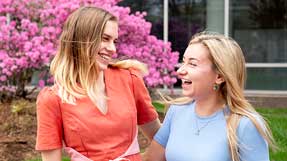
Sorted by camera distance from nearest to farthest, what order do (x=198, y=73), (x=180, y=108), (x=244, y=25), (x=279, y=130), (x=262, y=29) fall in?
(x=198, y=73), (x=180, y=108), (x=279, y=130), (x=262, y=29), (x=244, y=25)

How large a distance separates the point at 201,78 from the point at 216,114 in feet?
0.57

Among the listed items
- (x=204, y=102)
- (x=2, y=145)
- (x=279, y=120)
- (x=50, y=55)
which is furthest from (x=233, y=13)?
(x=204, y=102)

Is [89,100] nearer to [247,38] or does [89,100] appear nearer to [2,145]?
[2,145]

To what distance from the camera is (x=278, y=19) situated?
1144cm

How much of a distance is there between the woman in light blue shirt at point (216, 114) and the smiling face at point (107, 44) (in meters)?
0.32

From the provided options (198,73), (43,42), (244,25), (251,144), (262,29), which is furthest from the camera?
(244,25)

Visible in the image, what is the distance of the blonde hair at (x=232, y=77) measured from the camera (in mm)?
2150

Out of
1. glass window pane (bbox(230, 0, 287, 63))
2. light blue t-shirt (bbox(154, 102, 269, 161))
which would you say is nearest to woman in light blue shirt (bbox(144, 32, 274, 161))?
light blue t-shirt (bbox(154, 102, 269, 161))

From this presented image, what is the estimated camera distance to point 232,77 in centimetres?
219

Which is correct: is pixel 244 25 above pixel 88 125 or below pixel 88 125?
below

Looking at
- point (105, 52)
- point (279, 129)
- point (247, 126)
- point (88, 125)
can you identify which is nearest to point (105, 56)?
point (105, 52)

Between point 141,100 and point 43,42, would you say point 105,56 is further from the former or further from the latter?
point 43,42

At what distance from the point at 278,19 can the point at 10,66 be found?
661 cm

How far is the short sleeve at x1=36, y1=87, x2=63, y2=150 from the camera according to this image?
85.9 inches
